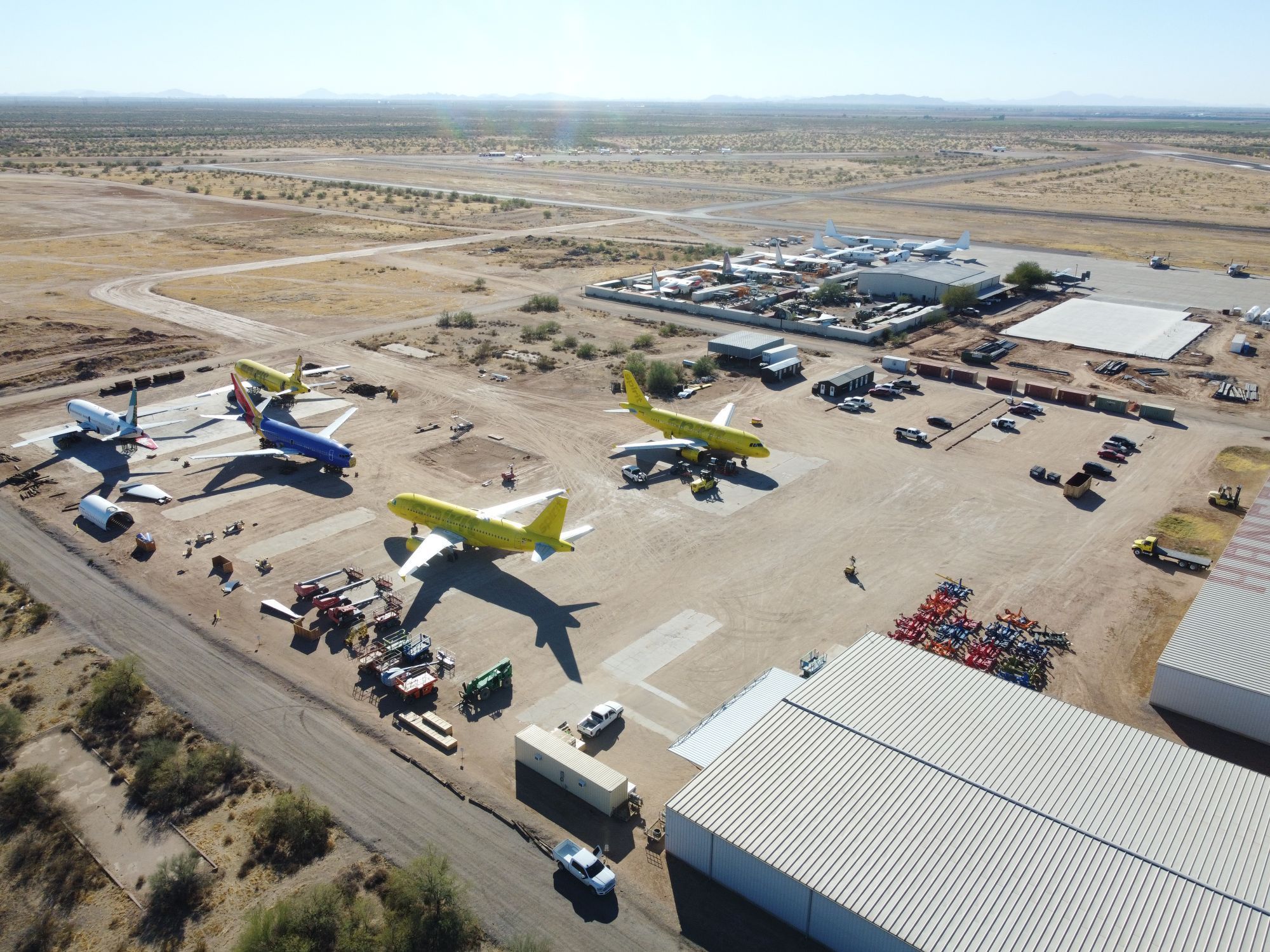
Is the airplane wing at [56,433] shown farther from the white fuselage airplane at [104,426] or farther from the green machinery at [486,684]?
the green machinery at [486,684]

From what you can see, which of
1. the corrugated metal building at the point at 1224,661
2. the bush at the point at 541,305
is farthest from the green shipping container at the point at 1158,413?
the bush at the point at 541,305

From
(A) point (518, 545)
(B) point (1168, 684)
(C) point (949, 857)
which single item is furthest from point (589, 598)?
(B) point (1168, 684)

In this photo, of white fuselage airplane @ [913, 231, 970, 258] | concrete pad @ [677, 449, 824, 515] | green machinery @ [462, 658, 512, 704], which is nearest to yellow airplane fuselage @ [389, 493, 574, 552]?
green machinery @ [462, 658, 512, 704]

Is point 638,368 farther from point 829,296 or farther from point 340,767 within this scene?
point 340,767

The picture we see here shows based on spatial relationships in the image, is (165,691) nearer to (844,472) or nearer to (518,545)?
(518,545)

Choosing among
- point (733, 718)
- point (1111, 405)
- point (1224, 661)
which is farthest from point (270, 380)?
point (1111, 405)

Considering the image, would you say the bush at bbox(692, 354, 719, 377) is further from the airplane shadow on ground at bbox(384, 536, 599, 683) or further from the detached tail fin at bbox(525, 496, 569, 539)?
the detached tail fin at bbox(525, 496, 569, 539)
